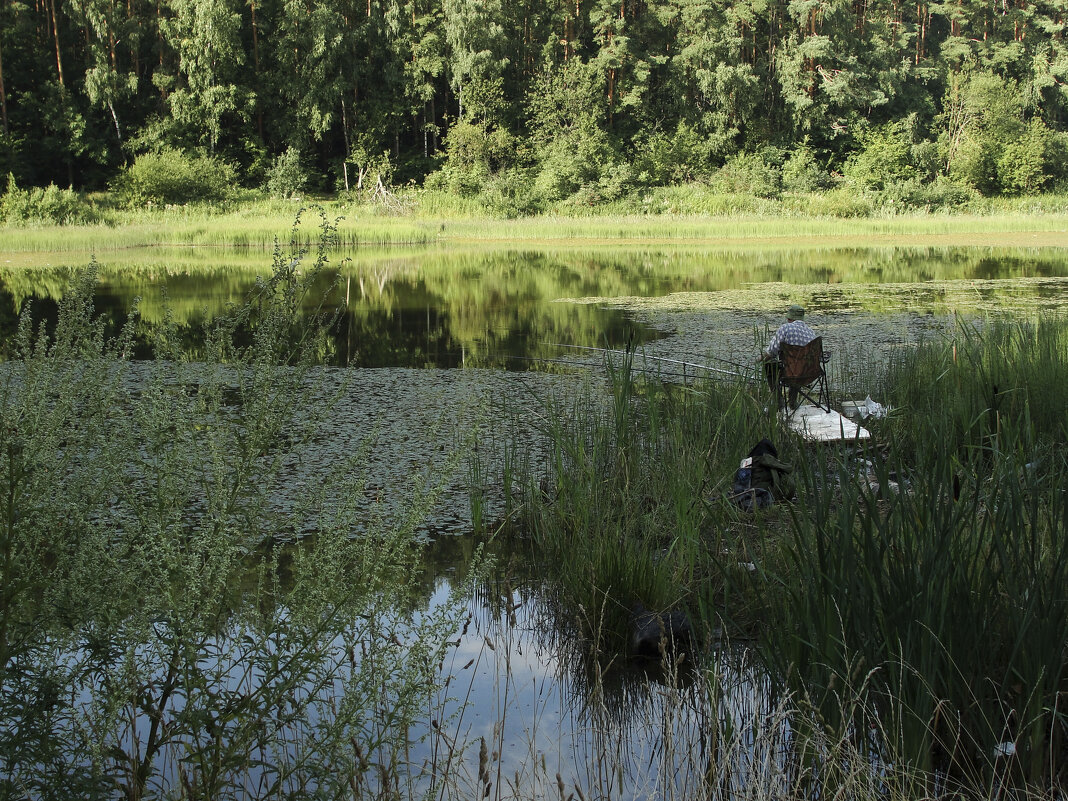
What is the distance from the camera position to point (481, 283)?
1441 centimetres

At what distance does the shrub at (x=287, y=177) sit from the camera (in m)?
30.7

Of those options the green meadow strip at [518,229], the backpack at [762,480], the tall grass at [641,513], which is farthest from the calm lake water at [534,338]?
the green meadow strip at [518,229]

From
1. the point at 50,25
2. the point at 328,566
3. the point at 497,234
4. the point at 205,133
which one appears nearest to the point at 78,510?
the point at 328,566

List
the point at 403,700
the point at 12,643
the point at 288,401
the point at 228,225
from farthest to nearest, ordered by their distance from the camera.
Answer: the point at 228,225 → the point at 288,401 → the point at 12,643 → the point at 403,700

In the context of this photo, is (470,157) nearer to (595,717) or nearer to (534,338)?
(534,338)

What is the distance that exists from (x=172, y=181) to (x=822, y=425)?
26952 mm

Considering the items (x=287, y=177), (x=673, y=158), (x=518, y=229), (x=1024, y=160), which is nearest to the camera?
(x=518, y=229)

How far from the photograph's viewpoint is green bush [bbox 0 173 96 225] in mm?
23859

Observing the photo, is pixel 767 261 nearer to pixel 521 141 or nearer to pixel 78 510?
pixel 78 510

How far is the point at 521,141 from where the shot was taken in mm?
34281

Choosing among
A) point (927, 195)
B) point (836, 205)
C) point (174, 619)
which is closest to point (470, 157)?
point (836, 205)

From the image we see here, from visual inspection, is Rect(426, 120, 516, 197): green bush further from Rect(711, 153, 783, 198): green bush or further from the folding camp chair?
the folding camp chair

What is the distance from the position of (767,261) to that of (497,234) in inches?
359

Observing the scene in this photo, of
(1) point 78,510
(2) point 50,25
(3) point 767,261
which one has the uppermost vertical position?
(2) point 50,25
